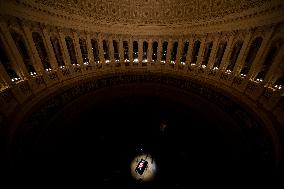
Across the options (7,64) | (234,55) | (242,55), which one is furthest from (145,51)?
(7,64)

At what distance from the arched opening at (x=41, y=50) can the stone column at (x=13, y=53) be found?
9.05ft

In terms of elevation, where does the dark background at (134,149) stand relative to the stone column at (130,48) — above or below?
below

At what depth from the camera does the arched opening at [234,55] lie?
2197 centimetres

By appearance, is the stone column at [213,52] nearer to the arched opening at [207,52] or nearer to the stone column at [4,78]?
the arched opening at [207,52]

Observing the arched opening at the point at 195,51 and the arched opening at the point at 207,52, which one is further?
the arched opening at the point at 195,51

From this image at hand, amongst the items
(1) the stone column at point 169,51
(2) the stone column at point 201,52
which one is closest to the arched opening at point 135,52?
(1) the stone column at point 169,51

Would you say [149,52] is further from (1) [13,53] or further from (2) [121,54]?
(1) [13,53]

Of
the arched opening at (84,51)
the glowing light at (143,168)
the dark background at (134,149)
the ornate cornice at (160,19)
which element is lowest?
the glowing light at (143,168)

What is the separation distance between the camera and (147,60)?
1167 inches

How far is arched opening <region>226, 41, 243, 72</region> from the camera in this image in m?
22.0

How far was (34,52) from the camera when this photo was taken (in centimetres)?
2014

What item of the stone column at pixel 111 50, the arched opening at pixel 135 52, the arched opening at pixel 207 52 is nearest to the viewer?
the arched opening at pixel 207 52

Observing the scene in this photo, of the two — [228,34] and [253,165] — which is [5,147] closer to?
[253,165]

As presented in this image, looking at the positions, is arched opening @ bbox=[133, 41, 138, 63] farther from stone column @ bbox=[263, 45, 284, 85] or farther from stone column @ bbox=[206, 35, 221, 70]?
stone column @ bbox=[263, 45, 284, 85]
